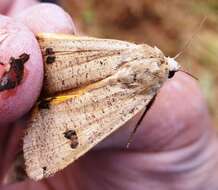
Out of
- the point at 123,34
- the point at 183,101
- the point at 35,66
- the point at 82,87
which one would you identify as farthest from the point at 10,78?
the point at 123,34

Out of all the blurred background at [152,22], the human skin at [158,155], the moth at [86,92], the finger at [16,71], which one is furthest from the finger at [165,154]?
the blurred background at [152,22]

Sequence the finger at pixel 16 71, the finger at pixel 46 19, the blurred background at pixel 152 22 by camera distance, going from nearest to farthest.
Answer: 1. the finger at pixel 16 71
2. the finger at pixel 46 19
3. the blurred background at pixel 152 22

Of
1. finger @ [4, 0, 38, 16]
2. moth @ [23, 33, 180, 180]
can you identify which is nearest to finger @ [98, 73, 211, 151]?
moth @ [23, 33, 180, 180]

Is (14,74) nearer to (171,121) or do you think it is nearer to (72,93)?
(72,93)

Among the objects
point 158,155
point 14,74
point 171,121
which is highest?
point 14,74

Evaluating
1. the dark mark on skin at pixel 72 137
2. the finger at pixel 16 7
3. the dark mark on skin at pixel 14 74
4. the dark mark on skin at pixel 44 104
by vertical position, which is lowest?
the dark mark on skin at pixel 72 137

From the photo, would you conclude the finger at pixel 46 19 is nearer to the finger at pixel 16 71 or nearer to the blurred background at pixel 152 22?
the finger at pixel 16 71

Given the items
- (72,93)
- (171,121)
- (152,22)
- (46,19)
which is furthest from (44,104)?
(152,22)
